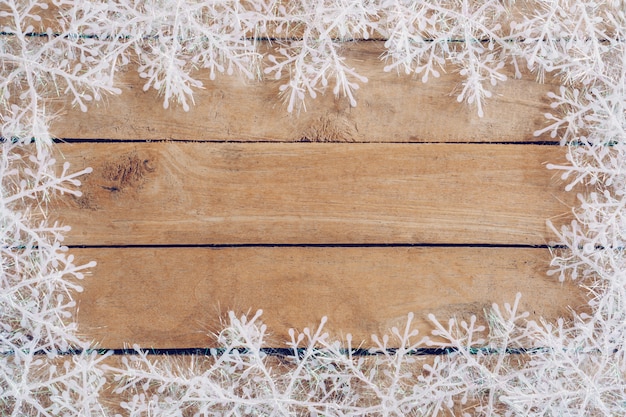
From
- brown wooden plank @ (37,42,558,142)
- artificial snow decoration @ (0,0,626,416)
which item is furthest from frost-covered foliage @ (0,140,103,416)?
brown wooden plank @ (37,42,558,142)

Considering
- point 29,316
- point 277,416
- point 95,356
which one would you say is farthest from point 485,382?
point 29,316

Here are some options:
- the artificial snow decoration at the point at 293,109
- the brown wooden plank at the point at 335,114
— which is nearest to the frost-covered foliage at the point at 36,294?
the artificial snow decoration at the point at 293,109

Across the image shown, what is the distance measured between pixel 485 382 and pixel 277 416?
413 millimetres

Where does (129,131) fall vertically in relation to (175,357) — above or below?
above

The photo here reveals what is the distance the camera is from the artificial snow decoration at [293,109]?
0.98m

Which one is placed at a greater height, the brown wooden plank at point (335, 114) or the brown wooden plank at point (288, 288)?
the brown wooden plank at point (335, 114)

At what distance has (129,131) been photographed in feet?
3.29

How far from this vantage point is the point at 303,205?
1007 mm

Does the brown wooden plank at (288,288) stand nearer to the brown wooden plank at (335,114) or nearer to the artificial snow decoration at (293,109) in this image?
the artificial snow decoration at (293,109)

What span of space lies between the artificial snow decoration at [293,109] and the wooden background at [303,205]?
0.03 metres

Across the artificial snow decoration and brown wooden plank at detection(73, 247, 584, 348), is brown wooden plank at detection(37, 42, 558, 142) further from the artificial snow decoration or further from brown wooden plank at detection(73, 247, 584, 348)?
brown wooden plank at detection(73, 247, 584, 348)

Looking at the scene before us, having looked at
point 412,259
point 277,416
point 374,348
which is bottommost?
point 277,416

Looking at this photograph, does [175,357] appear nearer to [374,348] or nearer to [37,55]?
[374,348]

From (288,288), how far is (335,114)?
356 millimetres
